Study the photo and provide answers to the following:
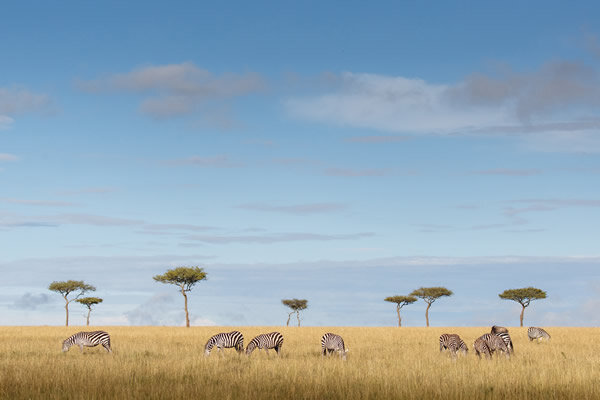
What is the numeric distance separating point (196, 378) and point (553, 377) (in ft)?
31.2

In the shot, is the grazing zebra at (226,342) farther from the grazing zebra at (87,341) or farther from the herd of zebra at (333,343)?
the grazing zebra at (87,341)

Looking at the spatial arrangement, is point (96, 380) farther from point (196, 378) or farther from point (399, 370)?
point (399, 370)

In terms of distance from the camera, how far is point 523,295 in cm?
9162

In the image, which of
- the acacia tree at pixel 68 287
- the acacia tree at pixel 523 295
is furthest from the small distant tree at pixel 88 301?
the acacia tree at pixel 523 295

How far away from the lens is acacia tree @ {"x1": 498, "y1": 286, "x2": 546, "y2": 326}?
91.1m

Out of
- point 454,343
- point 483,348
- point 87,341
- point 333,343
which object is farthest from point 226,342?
point 483,348

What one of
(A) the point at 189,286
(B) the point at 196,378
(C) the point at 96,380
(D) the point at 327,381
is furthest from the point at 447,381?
(A) the point at 189,286

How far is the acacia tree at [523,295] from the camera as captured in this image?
299 ft

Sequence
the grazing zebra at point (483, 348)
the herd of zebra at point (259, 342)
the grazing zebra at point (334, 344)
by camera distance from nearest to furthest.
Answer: the grazing zebra at point (483, 348), the grazing zebra at point (334, 344), the herd of zebra at point (259, 342)

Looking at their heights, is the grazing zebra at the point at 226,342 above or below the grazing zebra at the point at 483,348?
above

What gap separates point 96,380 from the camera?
15430 millimetres

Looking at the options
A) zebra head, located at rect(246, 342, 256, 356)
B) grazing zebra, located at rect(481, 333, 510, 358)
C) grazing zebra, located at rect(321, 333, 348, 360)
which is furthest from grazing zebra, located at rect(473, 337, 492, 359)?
zebra head, located at rect(246, 342, 256, 356)

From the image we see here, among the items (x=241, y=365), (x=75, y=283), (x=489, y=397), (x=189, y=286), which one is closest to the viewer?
(x=489, y=397)

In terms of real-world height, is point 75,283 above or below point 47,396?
above
